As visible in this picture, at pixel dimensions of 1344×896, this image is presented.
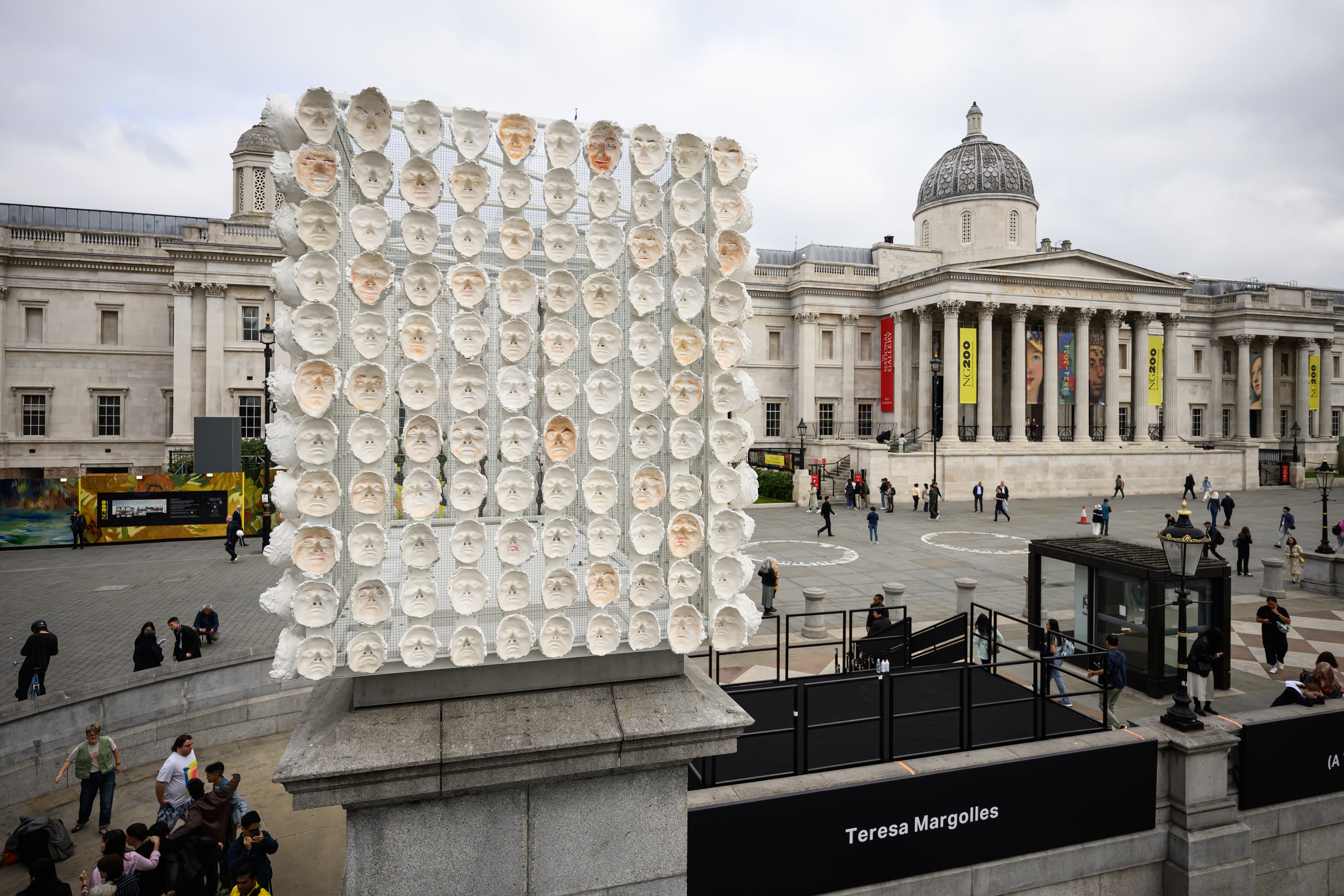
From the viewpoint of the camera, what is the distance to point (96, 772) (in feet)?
28.2

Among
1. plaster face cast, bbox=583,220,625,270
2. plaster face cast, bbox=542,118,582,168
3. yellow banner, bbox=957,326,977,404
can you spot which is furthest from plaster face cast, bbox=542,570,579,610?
yellow banner, bbox=957,326,977,404

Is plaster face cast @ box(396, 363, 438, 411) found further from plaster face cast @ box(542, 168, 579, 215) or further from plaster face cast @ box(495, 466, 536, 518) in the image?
plaster face cast @ box(542, 168, 579, 215)

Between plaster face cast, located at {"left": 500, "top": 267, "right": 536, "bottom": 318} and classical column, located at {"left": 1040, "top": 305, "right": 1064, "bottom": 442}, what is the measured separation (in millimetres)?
47544

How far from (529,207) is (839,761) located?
5.76m

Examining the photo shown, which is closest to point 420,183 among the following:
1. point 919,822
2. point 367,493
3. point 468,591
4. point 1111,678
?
point 367,493

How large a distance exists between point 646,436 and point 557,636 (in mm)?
1071

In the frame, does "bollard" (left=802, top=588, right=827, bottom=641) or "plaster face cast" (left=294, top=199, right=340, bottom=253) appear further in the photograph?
"bollard" (left=802, top=588, right=827, bottom=641)

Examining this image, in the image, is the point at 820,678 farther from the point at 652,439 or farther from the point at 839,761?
the point at 652,439

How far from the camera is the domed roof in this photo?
163 feet

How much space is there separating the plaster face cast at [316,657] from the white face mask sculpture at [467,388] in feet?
3.99

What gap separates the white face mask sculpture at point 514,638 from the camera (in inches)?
140

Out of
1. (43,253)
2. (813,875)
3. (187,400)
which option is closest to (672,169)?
(813,875)

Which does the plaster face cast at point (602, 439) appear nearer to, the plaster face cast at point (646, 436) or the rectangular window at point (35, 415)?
the plaster face cast at point (646, 436)

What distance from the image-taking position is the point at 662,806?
12.2 feet
